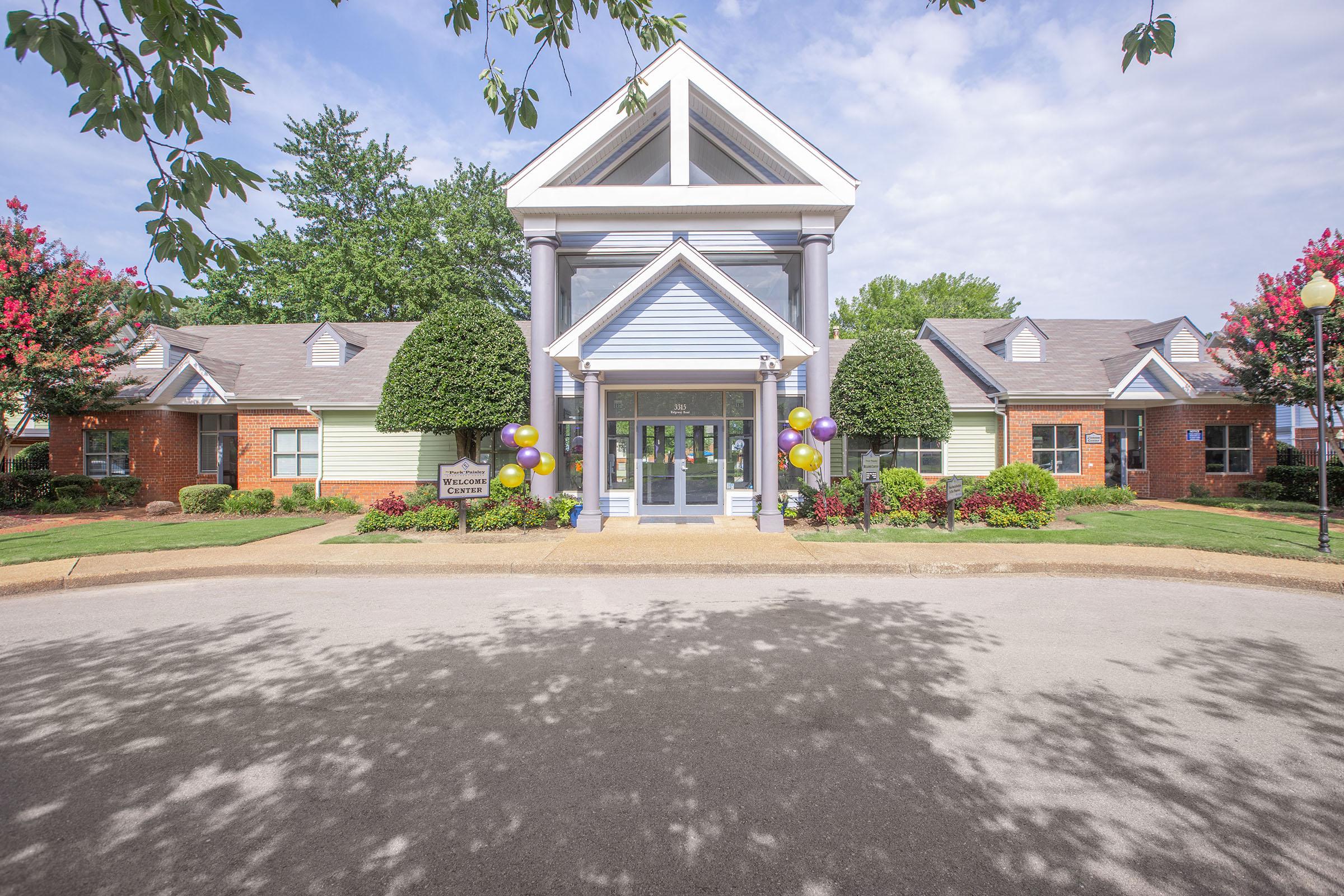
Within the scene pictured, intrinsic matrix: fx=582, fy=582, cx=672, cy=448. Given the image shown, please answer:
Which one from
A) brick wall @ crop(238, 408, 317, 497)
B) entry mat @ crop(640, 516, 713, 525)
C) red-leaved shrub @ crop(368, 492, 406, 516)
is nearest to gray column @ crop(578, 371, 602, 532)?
entry mat @ crop(640, 516, 713, 525)

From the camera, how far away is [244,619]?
6.51m

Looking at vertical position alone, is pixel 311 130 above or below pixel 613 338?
above

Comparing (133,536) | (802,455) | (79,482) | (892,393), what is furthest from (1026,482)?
(79,482)

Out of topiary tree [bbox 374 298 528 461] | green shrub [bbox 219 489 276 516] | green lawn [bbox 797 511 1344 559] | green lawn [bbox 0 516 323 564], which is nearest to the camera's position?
green lawn [bbox 797 511 1344 559]

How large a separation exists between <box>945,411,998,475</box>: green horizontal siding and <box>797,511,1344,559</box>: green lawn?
4.57 m

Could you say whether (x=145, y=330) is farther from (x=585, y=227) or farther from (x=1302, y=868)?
(x=1302, y=868)

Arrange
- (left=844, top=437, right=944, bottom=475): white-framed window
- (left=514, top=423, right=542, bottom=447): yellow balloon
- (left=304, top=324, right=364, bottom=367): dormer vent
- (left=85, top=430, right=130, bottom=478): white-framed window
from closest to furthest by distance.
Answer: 1. (left=514, top=423, right=542, bottom=447): yellow balloon
2. (left=844, top=437, right=944, bottom=475): white-framed window
3. (left=85, top=430, right=130, bottom=478): white-framed window
4. (left=304, top=324, right=364, bottom=367): dormer vent

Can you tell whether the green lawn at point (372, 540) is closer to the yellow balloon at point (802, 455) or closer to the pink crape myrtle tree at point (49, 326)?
the yellow balloon at point (802, 455)

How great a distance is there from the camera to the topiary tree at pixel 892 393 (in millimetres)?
14602

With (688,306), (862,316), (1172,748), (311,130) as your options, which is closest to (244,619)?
(1172,748)

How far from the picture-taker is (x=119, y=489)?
17328 mm

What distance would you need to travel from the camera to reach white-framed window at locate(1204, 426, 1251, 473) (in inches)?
704

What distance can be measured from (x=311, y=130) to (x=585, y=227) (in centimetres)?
3384

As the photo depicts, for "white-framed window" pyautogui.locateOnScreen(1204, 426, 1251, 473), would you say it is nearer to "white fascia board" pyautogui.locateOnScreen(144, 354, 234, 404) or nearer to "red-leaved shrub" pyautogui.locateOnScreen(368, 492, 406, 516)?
"red-leaved shrub" pyautogui.locateOnScreen(368, 492, 406, 516)
